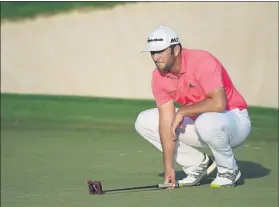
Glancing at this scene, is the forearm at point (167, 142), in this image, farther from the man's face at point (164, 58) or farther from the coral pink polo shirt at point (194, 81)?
the man's face at point (164, 58)

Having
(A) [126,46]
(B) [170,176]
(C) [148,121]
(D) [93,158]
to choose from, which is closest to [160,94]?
(C) [148,121]

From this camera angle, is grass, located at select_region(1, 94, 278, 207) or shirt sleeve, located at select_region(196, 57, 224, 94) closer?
grass, located at select_region(1, 94, 278, 207)

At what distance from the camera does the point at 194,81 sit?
18.4ft

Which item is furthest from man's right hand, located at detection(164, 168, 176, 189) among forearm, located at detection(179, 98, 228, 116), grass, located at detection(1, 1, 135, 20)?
grass, located at detection(1, 1, 135, 20)

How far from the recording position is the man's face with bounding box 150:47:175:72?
5488 millimetres

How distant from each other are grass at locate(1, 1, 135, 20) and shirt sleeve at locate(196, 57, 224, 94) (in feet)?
17.8

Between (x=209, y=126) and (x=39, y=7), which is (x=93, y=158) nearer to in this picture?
(x=209, y=126)

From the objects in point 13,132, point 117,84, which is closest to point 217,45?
point 117,84

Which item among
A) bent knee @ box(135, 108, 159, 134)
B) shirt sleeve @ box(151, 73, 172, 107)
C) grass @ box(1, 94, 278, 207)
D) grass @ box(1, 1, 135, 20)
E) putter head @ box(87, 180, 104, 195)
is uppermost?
grass @ box(1, 1, 135, 20)

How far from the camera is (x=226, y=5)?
10492mm

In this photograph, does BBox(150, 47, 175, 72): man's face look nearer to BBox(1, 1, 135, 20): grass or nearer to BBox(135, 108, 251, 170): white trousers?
BBox(135, 108, 251, 170): white trousers

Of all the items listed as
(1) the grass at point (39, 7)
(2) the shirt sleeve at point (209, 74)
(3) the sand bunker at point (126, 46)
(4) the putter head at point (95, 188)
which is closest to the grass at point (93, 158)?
(4) the putter head at point (95, 188)

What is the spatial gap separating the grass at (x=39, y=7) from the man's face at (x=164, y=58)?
539 cm

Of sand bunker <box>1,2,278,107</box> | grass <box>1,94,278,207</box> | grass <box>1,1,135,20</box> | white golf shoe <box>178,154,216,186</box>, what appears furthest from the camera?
grass <box>1,1,135,20</box>
